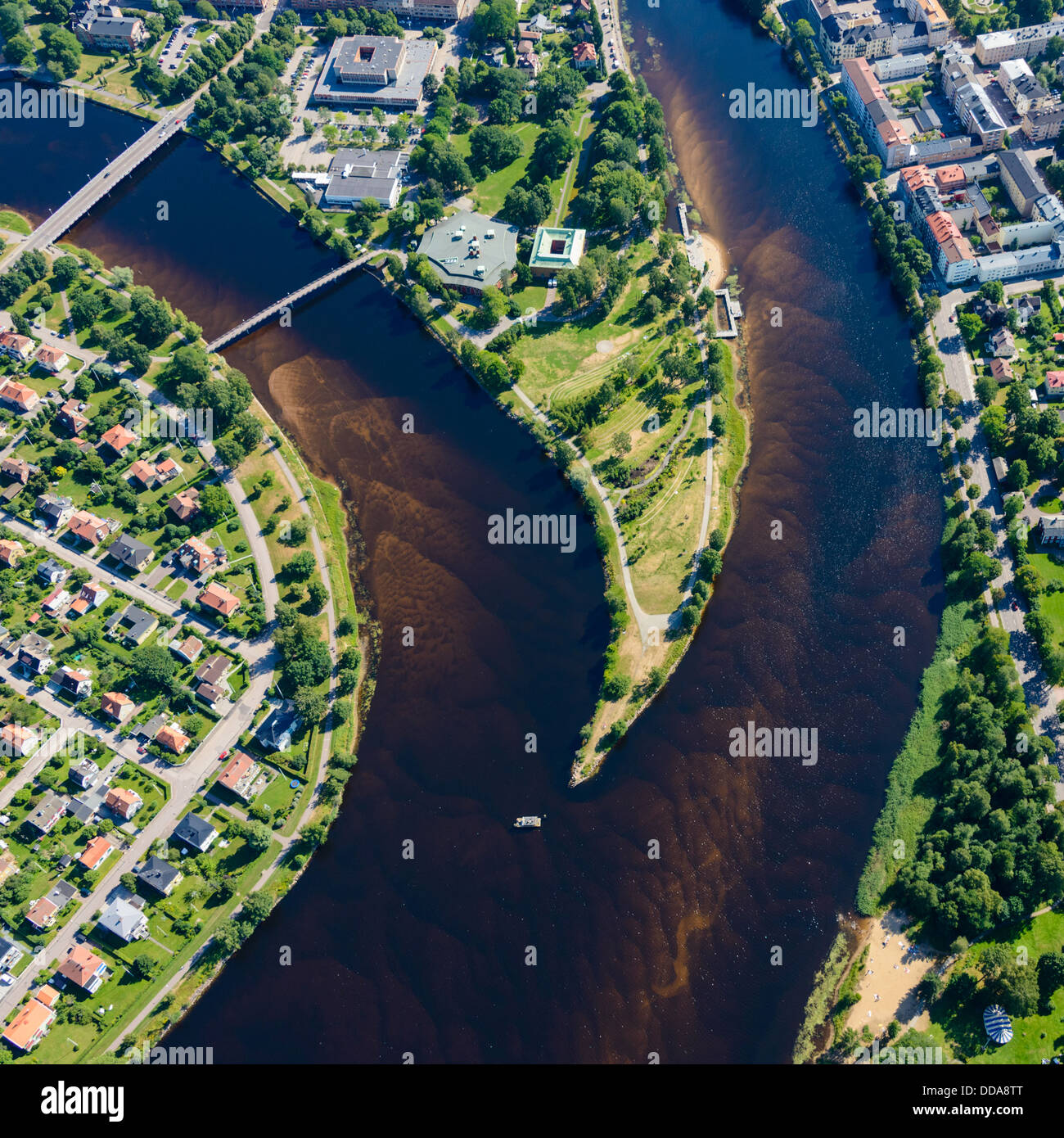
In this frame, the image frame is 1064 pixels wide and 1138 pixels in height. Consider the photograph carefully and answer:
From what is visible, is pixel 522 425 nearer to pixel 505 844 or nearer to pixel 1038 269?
pixel 505 844

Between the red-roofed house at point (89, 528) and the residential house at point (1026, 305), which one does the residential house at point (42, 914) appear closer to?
the red-roofed house at point (89, 528)

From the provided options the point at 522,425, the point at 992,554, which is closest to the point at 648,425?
the point at 522,425

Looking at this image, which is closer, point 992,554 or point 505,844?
point 505,844

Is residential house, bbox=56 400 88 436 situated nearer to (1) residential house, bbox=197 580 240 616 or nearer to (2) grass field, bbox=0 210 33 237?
(1) residential house, bbox=197 580 240 616

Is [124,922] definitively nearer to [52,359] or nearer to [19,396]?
[19,396]

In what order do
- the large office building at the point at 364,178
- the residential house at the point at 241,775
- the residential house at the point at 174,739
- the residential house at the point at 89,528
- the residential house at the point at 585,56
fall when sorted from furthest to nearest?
the residential house at the point at 585,56 → the large office building at the point at 364,178 → the residential house at the point at 89,528 → the residential house at the point at 174,739 → the residential house at the point at 241,775

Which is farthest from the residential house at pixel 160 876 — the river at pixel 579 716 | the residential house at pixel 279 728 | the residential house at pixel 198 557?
the residential house at pixel 198 557
